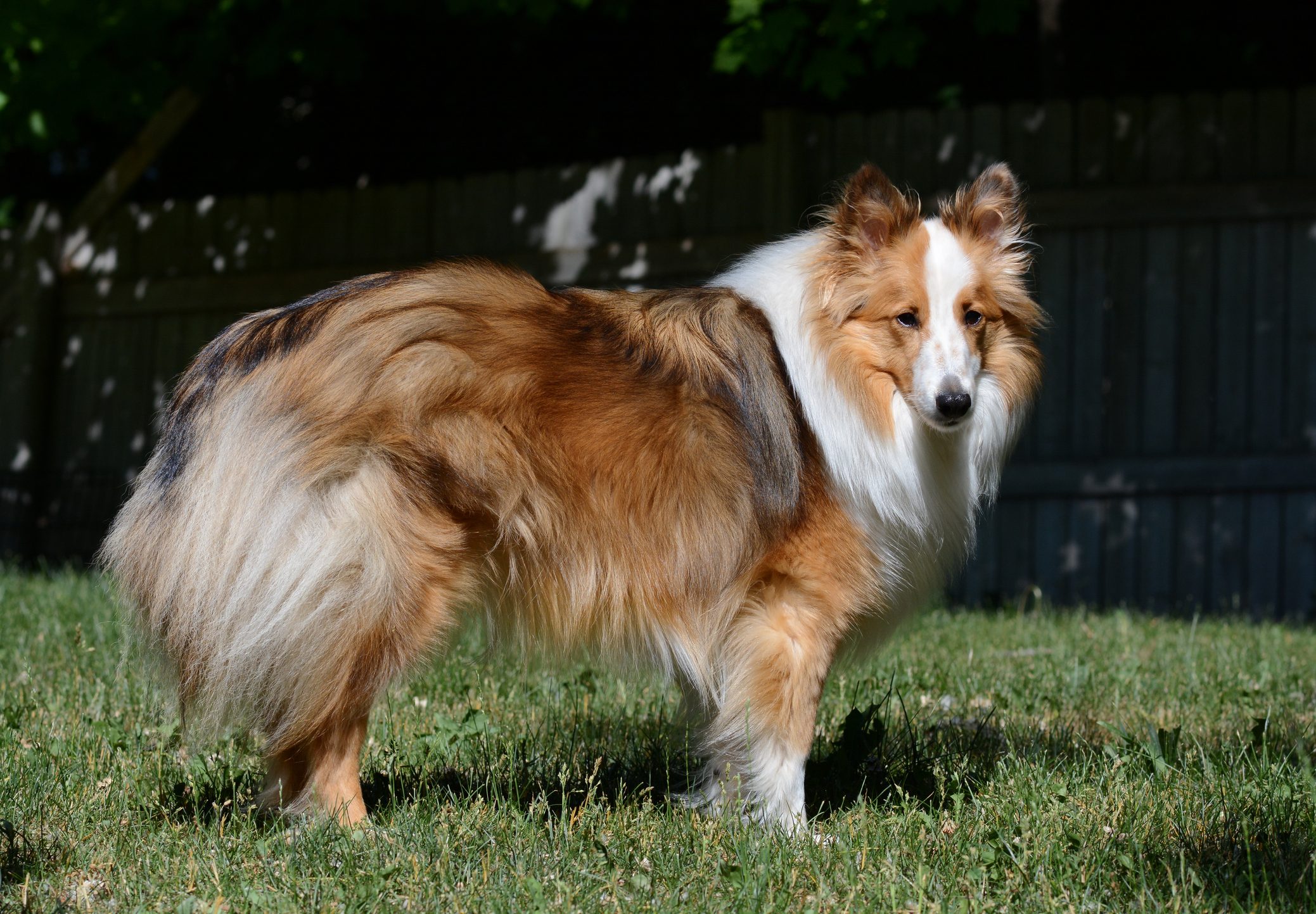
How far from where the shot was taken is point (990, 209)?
12.9 feet

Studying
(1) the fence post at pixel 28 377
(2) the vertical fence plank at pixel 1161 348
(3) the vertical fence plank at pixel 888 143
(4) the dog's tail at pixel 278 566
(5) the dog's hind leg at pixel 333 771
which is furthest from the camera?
(1) the fence post at pixel 28 377

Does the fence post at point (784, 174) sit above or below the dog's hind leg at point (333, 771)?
above

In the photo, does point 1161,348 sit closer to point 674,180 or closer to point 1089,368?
point 1089,368

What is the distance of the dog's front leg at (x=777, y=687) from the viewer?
3.58 meters

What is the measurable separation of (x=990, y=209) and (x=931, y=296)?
461mm

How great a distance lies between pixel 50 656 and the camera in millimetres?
5293

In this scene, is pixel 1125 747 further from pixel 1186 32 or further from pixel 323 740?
pixel 1186 32

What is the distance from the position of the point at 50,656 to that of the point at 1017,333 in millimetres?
4105

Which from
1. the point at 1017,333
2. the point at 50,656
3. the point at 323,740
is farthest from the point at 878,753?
the point at 50,656

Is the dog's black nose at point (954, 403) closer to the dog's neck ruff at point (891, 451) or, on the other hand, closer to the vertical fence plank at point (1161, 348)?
the dog's neck ruff at point (891, 451)

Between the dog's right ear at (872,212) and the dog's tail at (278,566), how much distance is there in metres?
1.53

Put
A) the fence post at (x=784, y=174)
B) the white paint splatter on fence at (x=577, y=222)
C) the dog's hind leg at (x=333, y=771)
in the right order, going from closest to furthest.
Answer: the dog's hind leg at (x=333, y=771) → the fence post at (x=784, y=174) → the white paint splatter on fence at (x=577, y=222)

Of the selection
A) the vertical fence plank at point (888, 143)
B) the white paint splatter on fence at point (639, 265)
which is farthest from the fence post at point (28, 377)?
the vertical fence plank at point (888, 143)

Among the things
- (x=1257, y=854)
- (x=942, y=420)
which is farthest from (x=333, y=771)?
(x=1257, y=854)
